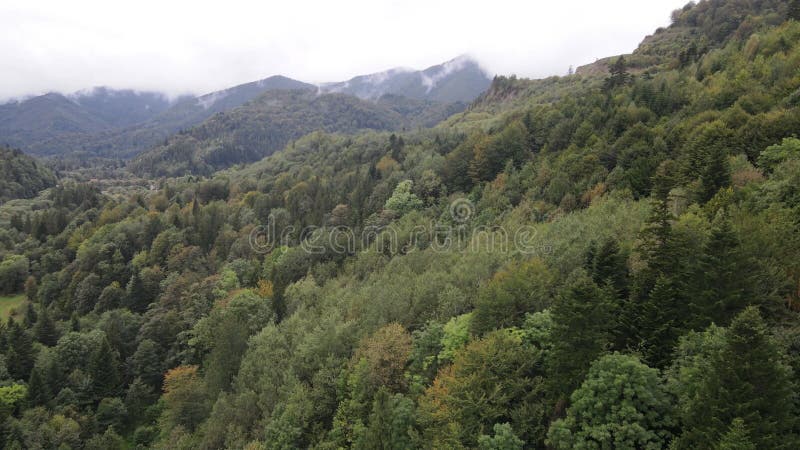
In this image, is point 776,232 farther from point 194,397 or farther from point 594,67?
point 594,67

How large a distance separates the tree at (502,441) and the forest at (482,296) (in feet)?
0.46

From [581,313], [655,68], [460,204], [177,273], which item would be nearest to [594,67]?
[655,68]

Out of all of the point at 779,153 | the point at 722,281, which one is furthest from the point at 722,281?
the point at 779,153

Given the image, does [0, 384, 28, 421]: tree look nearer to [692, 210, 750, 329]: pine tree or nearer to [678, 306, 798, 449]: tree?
[678, 306, 798, 449]: tree

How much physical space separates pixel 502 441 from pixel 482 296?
14.2 meters

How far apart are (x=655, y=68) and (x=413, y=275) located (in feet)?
333

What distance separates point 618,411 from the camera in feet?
78.8

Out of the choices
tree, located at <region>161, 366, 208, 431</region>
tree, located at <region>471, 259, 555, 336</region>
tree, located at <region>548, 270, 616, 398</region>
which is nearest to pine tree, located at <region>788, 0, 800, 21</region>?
tree, located at <region>471, 259, 555, 336</region>

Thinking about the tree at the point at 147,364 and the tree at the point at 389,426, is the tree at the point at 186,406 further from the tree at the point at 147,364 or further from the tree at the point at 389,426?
the tree at the point at 389,426

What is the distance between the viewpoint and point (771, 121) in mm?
46594

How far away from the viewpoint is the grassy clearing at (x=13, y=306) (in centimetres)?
10406

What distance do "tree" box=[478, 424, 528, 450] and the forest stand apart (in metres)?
0.14

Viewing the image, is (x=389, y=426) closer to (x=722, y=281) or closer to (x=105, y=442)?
(x=722, y=281)

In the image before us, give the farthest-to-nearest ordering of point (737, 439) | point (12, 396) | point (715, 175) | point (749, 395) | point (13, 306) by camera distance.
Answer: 1. point (13, 306)
2. point (12, 396)
3. point (715, 175)
4. point (749, 395)
5. point (737, 439)
